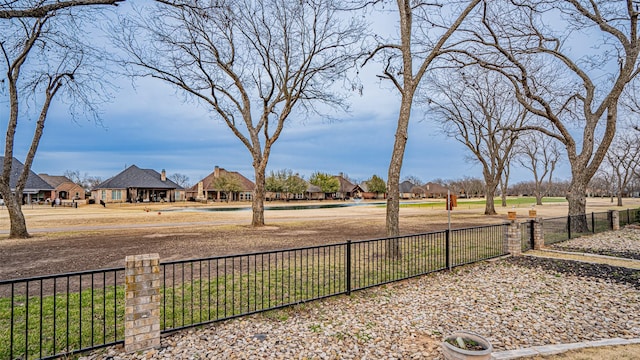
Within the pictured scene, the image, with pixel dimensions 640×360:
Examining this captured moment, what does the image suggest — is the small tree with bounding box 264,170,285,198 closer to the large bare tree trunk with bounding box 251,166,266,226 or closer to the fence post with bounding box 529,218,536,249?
the large bare tree trunk with bounding box 251,166,266,226

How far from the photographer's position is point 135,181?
49.7 meters

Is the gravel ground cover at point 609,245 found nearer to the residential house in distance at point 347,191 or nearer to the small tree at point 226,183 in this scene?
the small tree at point 226,183

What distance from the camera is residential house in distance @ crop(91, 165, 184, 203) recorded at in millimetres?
48844

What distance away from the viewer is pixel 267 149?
18.1m

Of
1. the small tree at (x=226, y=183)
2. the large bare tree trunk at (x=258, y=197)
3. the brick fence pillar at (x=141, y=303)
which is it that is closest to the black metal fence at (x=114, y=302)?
the brick fence pillar at (x=141, y=303)

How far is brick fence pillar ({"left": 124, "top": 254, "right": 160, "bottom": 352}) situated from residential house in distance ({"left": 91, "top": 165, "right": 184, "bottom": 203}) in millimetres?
51500

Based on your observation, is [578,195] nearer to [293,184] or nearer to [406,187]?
[293,184]

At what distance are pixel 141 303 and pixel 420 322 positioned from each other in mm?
3846

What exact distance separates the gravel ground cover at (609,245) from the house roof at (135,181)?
53.1 metres

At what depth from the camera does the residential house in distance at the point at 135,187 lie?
4884cm

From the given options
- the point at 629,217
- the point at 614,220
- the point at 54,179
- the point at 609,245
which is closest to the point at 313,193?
the point at 54,179

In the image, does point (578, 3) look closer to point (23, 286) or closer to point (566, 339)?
point (566, 339)

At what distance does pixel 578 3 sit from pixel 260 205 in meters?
17.7

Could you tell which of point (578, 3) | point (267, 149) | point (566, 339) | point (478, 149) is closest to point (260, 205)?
point (267, 149)
